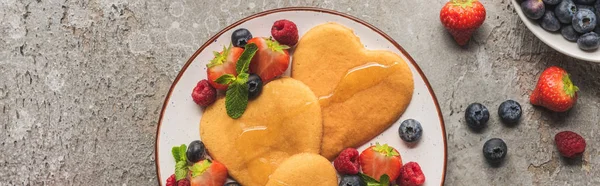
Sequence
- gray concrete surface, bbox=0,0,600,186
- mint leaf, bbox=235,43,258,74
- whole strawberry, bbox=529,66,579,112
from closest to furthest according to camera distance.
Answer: mint leaf, bbox=235,43,258,74 < whole strawberry, bbox=529,66,579,112 < gray concrete surface, bbox=0,0,600,186

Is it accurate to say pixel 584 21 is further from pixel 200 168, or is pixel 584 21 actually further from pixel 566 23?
pixel 200 168

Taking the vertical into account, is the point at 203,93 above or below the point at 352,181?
above

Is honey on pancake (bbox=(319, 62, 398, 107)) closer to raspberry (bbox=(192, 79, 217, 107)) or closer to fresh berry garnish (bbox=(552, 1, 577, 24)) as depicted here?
raspberry (bbox=(192, 79, 217, 107))

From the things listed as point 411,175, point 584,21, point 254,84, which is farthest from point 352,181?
point 584,21

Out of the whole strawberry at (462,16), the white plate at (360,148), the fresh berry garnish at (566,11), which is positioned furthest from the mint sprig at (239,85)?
the fresh berry garnish at (566,11)

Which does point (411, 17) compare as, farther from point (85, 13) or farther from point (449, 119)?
point (85, 13)

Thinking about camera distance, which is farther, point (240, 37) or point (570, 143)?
point (570, 143)

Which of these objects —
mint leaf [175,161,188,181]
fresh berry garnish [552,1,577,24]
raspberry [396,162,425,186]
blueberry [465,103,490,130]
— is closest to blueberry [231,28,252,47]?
mint leaf [175,161,188,181]
